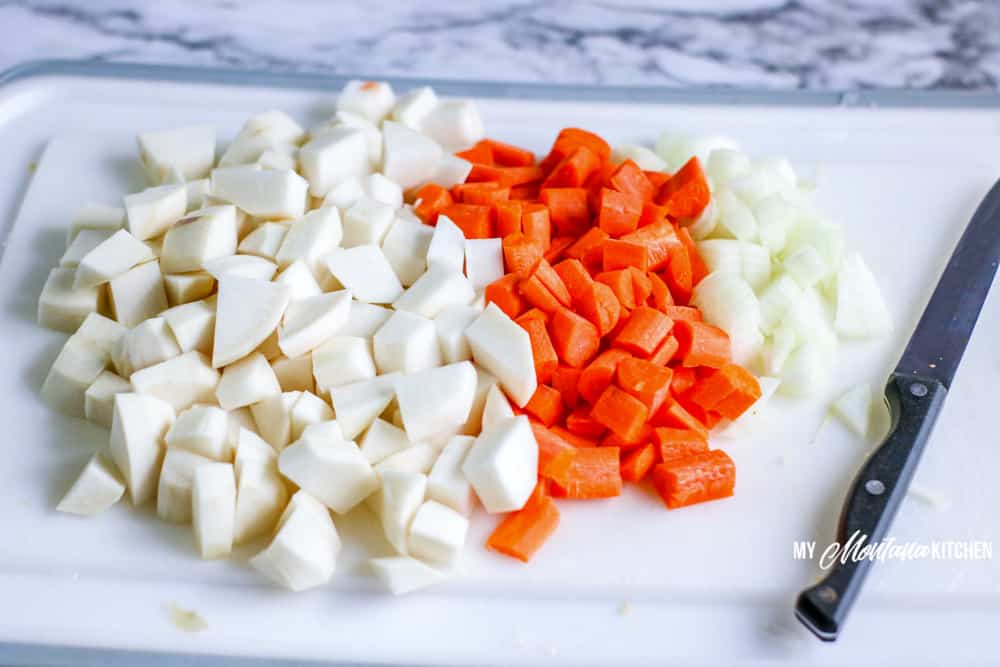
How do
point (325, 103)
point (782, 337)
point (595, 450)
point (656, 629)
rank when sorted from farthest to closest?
point (325, 103), point (782, 337), point (595, 450), point (656, 629)

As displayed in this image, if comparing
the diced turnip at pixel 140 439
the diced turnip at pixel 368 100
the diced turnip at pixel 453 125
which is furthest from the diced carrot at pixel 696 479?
the diced turnip at pixel 368 100

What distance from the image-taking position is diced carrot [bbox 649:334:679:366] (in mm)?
1777

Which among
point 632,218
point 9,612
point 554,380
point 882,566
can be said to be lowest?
point 9,612

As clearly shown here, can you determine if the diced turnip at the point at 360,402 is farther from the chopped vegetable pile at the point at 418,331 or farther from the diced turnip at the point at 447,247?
the diced turnip at the point at 447,247

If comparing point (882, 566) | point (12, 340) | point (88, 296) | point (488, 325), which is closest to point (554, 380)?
point (488, 325)

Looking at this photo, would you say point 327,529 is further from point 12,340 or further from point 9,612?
point 12,340

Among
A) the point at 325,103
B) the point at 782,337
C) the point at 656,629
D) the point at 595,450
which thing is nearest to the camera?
the point at 656,629

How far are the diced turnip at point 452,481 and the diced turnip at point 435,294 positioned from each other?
0.26 metres

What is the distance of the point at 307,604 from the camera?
1579 mm

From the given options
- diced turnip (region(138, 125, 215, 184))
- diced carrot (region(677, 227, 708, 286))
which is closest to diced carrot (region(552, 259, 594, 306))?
diced carrot (region(677, 227, 708, 286))

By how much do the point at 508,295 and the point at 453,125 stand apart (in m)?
0.54

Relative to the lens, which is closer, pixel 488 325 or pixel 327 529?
pixel 327 529

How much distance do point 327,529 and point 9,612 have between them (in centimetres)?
46

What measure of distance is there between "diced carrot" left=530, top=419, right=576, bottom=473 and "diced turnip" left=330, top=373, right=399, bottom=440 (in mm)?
231
